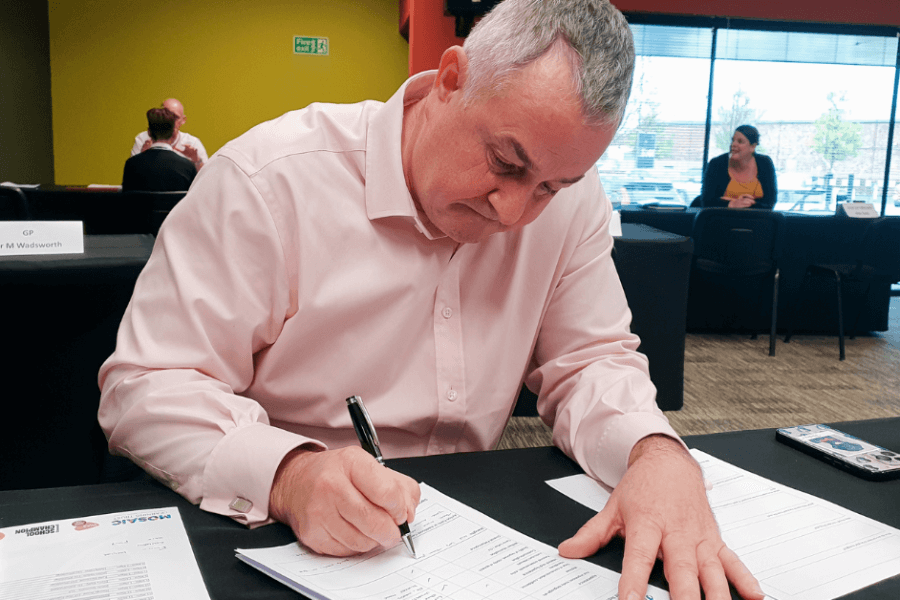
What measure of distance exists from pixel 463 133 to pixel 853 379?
3776 mm

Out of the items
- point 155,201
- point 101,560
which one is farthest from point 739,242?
point 101,560

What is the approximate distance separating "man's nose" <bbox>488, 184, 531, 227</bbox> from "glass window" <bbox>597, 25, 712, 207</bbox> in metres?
5.72

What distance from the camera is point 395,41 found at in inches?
293

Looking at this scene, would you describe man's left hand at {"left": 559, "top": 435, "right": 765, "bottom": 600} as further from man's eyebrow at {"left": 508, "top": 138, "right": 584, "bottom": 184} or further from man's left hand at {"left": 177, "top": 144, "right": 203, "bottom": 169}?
man's left hand at {"left": 177, "top": 144, "right": 203, "bottom": 169}

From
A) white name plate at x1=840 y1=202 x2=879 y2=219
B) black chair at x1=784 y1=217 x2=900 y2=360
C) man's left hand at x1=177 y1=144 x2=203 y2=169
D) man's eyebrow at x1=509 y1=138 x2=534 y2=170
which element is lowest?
black chair at x1=784 y1=217 x2=900 y2=360

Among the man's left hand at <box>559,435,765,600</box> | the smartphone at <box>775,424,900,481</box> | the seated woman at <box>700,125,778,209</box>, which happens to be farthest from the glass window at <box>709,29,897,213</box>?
the man's left hand at <box>559,435,765,600</box>

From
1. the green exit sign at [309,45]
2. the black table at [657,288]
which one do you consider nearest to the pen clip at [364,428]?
the black table at [657,288]

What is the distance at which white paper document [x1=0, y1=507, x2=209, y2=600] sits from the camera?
22.0 inches

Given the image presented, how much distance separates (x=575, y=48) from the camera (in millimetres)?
771

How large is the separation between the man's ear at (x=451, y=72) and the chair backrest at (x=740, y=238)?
375cm

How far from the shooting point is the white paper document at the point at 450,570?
58 centimetres

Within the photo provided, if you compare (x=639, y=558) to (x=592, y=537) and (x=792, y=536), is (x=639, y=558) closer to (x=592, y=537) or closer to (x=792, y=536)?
(x=592, y=537)

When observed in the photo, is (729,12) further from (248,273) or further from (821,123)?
(248,273)

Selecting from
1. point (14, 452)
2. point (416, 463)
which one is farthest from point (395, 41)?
point (416, 463)
